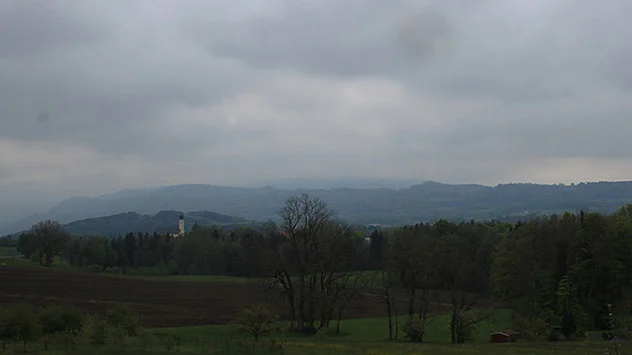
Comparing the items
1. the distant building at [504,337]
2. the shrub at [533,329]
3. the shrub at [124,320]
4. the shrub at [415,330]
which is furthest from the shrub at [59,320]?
the shrub at [533,329]

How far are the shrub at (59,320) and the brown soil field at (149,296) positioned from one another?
13202mm

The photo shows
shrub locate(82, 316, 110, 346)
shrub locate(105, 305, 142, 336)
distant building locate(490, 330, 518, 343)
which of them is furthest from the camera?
distant building locate(490, 330, 518, 343)

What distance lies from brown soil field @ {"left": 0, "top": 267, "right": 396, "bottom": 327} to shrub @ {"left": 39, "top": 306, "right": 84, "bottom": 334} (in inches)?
520

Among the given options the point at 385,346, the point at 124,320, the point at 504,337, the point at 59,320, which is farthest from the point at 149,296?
the point at 504,337

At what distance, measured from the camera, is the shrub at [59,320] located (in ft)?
114

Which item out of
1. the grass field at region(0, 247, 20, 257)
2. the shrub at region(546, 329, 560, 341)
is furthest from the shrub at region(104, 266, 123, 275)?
the shrub at region(546, 329, 560, 341)

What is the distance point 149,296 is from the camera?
233 ft

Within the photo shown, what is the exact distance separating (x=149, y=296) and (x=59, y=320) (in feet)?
121

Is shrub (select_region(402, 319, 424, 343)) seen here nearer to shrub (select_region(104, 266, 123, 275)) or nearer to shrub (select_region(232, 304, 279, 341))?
shrub (select_region(232, 304, 279, 341))

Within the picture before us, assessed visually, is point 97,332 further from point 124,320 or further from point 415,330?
point 415,330

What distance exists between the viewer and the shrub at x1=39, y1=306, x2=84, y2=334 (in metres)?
34.8

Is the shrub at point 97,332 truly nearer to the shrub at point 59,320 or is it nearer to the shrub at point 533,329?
the shrub at point 59,320

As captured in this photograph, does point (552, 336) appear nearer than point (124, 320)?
No

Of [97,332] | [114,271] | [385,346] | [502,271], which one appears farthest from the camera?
[114,271]
